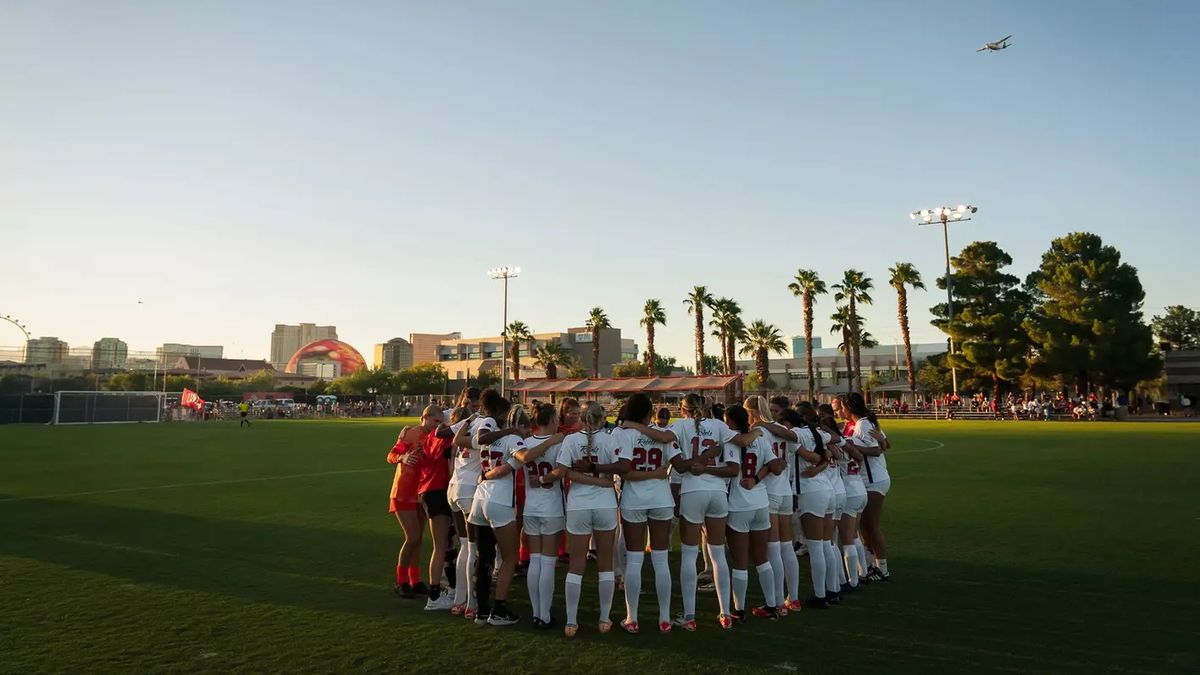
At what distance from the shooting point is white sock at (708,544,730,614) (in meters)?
6.75

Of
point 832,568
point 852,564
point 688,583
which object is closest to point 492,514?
point 688,583

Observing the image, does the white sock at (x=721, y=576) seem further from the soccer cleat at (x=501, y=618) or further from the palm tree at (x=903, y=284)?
the palm tree at (x=903, y=284)

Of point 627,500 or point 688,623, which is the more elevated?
point 627,500

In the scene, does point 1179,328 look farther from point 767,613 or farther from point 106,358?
point 106,358

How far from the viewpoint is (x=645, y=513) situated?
Result: 6.53m

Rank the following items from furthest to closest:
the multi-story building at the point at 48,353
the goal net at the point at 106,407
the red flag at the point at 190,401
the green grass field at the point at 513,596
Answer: the multi-story building at the point at 48,353 → the red flag at the point at 190,401 → the goal net at the point at 106,407 → the green grass field at the point at 513,596

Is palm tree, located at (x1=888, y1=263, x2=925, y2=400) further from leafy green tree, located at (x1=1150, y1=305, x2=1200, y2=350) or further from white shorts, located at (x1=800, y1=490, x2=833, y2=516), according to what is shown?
white shorts, located at (x1=800, y1=490, x2=833, y2=516)

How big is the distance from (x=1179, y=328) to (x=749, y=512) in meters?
104

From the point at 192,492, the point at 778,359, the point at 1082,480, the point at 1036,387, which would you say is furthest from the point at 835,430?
the point at 778,359

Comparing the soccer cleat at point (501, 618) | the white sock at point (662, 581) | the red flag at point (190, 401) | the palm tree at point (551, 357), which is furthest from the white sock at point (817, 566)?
the palm tree at point (551, 357)

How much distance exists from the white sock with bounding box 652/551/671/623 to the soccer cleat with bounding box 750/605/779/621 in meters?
1.01

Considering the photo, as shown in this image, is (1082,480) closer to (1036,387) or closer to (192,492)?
(192,492)

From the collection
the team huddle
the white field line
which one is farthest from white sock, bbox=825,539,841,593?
the white field line

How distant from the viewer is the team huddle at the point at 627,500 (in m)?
6.48
